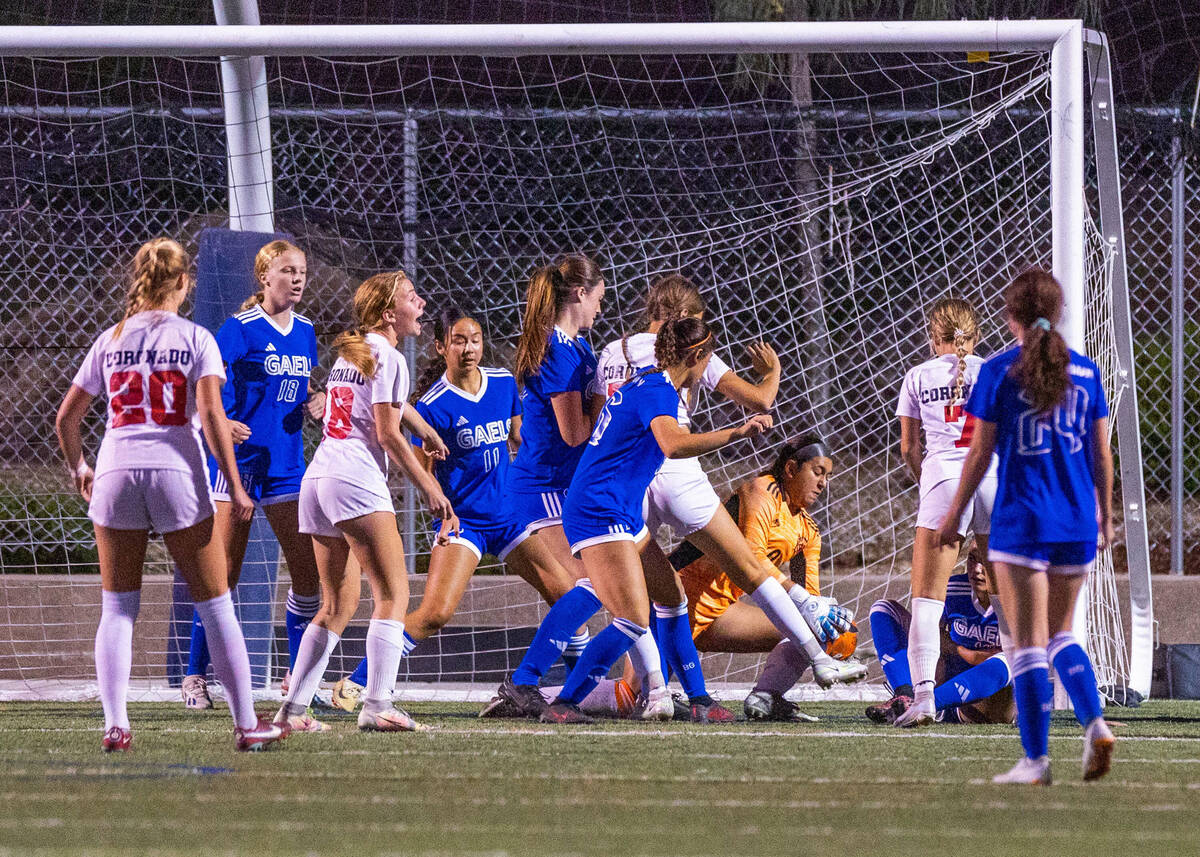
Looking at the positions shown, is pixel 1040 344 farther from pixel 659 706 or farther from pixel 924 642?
pixel 659 706

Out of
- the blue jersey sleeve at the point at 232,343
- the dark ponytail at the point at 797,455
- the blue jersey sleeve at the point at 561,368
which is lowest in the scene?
the dark ponytail at the point at 797,455

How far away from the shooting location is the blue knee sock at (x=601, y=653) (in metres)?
5.82

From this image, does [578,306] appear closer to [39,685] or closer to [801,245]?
[801,245]

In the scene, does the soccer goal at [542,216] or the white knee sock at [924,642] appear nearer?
the white knee sock at [924,642]

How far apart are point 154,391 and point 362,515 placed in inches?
36.5

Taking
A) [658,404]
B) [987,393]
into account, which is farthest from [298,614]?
[987,393]

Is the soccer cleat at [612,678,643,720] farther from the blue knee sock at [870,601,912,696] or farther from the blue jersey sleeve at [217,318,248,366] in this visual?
the blue jersey sleeve at [217,318,248,366]

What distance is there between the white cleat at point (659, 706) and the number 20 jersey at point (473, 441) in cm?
103

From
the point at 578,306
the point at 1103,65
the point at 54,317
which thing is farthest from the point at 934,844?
the point at 54,317

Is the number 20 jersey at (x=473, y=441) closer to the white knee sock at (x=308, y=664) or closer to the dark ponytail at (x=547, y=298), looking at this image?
the dark ponytail at (x=547, y=298)

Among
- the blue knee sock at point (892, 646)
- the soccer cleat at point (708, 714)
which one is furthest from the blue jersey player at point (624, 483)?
the blue knee sock at point (892, 646)

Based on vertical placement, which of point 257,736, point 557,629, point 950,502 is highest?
point 950,502

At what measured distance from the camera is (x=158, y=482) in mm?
4680

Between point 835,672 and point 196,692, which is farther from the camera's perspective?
point 196,692
